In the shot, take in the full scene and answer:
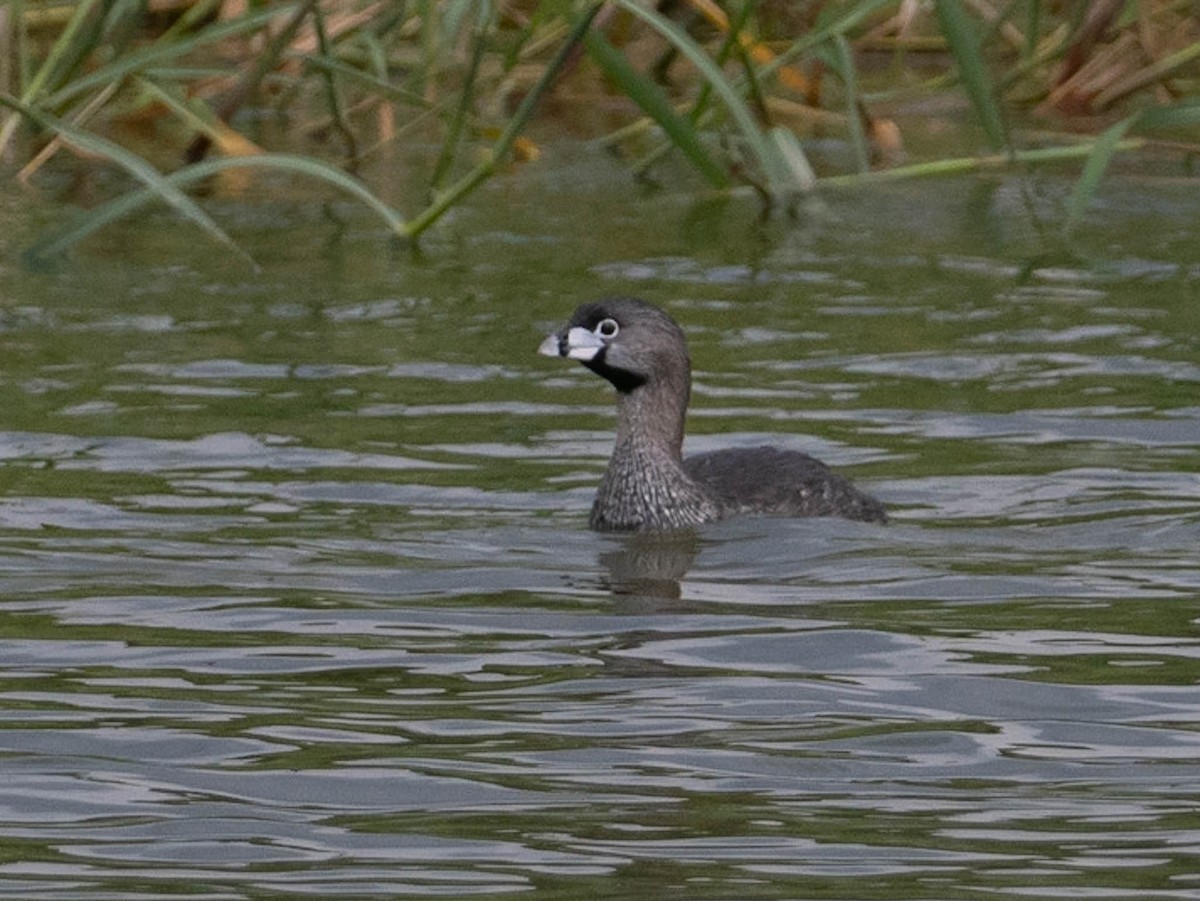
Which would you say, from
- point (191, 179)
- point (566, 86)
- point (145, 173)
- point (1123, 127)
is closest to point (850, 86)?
point (1123, 127)

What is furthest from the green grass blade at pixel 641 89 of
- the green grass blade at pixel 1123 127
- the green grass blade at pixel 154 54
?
the green grass blade at pixel 154 54

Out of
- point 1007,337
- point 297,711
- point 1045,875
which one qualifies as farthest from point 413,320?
point 1045,875

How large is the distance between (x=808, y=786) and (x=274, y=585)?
2.49 metres

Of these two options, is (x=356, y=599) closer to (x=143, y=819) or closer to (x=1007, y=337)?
(x=143, y=819)

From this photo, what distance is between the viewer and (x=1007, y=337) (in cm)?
1150

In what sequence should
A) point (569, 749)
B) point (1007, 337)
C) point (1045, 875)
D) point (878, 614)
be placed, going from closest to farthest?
point (1045, 875) < point (569, 749) < point (878, 614) < point (1007, 337)

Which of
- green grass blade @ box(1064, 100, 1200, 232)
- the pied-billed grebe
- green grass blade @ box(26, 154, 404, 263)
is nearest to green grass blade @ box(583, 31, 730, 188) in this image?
green grass blade @ box(26, 154, 404, 263)

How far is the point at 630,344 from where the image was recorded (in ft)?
31.0

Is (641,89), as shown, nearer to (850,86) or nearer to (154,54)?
(850,86)

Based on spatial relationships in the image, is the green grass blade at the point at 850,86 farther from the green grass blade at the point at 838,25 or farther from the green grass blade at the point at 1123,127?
the green grass blade at the point at 1123,127

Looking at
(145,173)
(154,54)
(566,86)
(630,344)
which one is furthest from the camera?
(566,86)

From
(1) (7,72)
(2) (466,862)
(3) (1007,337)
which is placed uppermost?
(1) (7,72)

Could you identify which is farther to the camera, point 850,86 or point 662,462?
point 850,86

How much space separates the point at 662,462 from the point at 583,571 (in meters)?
0.95
